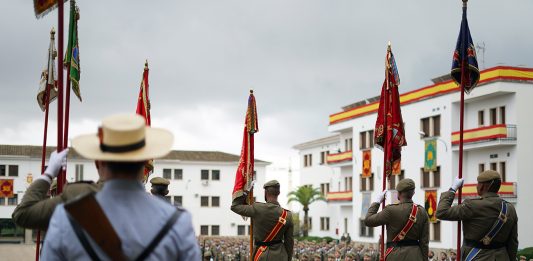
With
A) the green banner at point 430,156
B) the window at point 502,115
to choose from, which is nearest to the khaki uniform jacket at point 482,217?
the window at point 502,115

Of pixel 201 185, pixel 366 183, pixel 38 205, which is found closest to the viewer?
pixel 38 205

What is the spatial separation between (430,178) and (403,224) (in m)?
40.0

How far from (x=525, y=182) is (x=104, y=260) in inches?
1643

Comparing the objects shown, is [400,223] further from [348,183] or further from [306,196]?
[306,196]

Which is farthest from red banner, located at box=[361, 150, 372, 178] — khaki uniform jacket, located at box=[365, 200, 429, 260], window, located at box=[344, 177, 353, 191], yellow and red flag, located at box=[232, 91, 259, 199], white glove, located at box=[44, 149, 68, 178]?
white glove, located at box=[44, 149, 68, 178]

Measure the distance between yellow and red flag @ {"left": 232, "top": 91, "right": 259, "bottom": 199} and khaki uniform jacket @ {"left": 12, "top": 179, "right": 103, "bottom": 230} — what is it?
26.0ft

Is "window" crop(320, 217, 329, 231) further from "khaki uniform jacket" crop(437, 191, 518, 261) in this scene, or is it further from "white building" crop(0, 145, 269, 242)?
"khaki uniform jacket" crop(437, 191, 518, 261)

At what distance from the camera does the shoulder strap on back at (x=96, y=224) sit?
3801 millimetres

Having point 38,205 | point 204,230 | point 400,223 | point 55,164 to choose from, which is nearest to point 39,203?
point 38,205

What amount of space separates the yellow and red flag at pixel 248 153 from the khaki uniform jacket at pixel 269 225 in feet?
3.17

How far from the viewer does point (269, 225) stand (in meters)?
11.8

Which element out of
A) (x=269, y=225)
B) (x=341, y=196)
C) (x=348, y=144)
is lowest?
(x=341, y=196)

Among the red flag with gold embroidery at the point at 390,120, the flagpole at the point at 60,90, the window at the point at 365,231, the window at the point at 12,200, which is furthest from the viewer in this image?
the window at the point at 12,200

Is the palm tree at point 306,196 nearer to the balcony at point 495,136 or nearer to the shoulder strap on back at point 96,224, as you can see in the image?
the balcony at point 495,136
